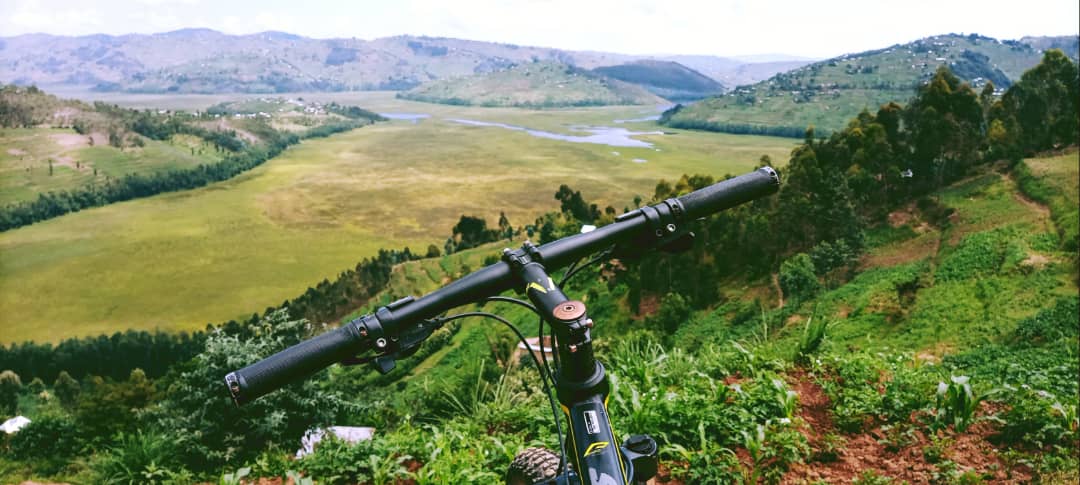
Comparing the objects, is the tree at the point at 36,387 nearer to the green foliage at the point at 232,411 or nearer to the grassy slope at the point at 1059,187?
the green foliage at the point at 232,411

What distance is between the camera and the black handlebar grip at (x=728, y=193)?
9.61 feet

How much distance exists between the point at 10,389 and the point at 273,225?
193ft

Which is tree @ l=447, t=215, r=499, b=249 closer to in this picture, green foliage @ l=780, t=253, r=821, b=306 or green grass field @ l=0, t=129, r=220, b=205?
green foliage @ l=780, t=253, r=821, b=306

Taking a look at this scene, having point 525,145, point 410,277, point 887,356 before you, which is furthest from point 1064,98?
point 525,145

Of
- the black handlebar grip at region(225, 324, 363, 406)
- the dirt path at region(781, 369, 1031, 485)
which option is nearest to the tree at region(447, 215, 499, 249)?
the dirt path at region(781, 369, 1031, 485)

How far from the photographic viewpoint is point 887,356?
7.67 m

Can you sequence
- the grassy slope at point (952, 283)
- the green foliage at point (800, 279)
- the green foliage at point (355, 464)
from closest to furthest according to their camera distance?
the green foliage at point (355, 464), the grassy slope at point (952, 283), the green foliage at point (800, 279)

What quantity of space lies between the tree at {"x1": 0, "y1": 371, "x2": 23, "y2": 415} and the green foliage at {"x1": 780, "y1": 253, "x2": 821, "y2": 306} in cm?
6988

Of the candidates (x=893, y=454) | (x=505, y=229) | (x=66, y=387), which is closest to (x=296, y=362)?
(x=893, y=454)

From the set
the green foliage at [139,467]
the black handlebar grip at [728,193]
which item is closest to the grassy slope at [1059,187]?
the black handlebar grip at [728,193]

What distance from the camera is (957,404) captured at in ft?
18.7

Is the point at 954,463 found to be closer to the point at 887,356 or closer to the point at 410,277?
the point at 887,356

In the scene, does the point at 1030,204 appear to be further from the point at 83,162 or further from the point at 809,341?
the point at 83,162

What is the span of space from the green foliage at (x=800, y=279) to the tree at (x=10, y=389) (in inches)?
2751
